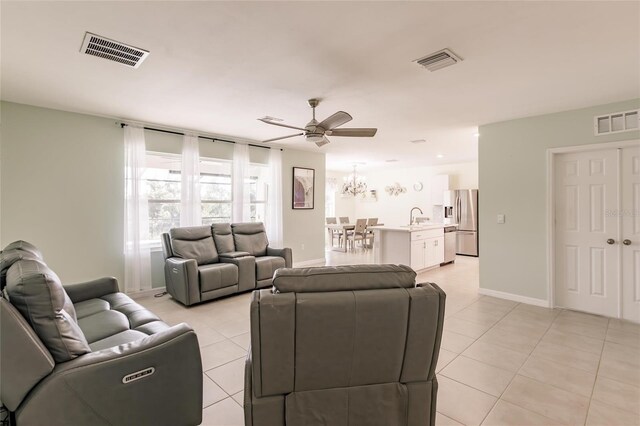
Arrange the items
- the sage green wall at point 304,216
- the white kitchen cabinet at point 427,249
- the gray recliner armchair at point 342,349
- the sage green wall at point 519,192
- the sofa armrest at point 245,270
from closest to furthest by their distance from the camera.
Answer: the gray recliner armchair at point 342,349
the sage green wall at point 519,192
the sofa armrest at point 245,270
the white kitchen cabinet at point 427,249
the sage green wall at point 304,216

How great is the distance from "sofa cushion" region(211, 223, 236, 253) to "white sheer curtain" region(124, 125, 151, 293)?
104 centimetres

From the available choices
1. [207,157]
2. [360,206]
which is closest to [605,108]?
[207,157]

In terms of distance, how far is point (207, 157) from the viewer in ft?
17.3

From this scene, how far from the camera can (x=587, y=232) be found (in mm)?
3812

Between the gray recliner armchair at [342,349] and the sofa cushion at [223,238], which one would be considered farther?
the sofa cushion at [223,238]

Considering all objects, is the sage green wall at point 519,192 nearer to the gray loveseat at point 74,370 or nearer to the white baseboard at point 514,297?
the white baseboard at point 514,297

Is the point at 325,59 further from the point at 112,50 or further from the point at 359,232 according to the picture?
the point at 359,232

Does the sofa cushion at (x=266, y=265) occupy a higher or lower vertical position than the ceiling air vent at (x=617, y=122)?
lower

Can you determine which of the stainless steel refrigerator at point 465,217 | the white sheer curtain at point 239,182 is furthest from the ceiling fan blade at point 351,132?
the stainless steel refrigerator at point 465,217

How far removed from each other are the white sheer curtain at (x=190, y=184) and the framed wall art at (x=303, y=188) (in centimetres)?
210

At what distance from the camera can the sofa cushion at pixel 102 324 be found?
2039mm

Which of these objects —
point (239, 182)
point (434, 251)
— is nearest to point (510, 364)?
point (434, 251)

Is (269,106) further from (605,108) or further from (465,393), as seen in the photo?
(605,108)

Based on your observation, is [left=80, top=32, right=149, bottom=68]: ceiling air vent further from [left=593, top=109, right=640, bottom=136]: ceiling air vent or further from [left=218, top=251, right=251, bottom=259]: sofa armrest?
[left=593, top=109, right=640, bottom=136]: ceiling air vent
